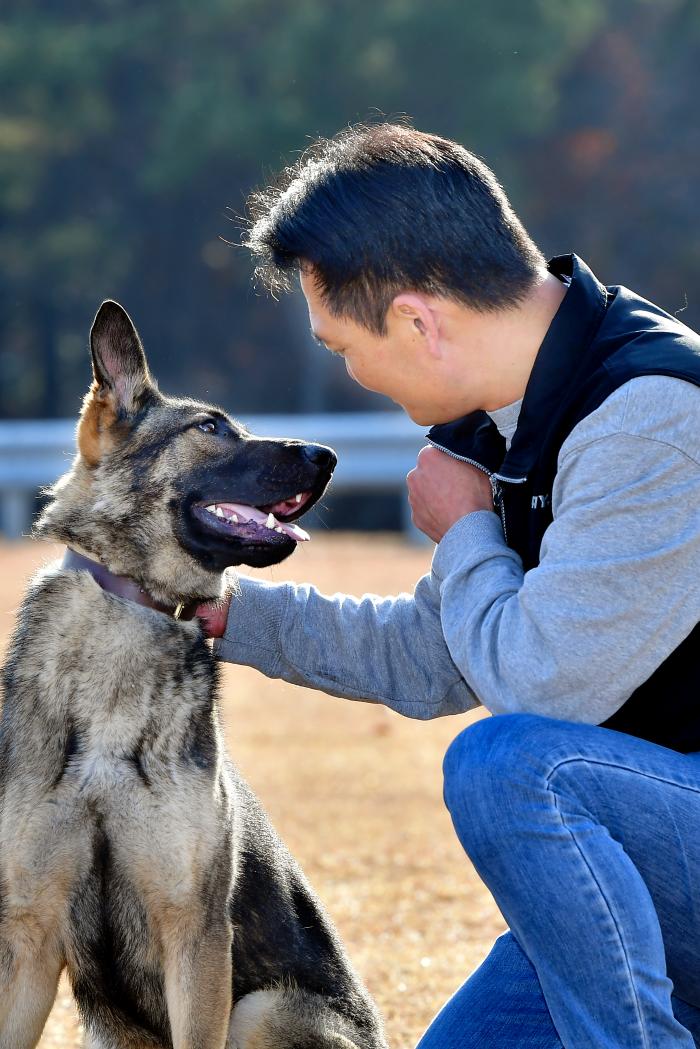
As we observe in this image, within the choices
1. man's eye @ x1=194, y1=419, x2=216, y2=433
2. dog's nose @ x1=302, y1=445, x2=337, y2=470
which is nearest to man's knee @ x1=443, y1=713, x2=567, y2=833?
dog's nose @ x1=302, y1=445, x2=337, y2=470

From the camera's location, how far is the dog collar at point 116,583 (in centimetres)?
308

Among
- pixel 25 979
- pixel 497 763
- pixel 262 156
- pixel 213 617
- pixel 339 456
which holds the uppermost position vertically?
pixel 262 156

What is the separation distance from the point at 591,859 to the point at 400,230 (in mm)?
1187

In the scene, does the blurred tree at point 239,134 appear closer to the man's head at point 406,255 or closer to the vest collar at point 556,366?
the man's head at point 406,255

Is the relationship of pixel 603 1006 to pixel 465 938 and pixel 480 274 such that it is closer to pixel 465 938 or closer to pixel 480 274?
pixel 480 274

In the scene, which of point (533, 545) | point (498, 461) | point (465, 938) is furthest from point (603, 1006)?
point (465, 938)

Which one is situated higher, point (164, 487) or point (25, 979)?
point (164, 487)

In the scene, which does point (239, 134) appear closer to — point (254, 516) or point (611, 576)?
point (254, 516)

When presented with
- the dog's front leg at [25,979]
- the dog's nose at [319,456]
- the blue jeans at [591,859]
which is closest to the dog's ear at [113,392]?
the dog's nose at [319,456]

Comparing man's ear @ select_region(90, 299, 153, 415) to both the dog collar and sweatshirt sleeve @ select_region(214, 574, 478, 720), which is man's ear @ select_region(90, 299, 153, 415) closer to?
the dog collar

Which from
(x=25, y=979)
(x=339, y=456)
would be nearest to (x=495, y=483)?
(x=25, y=979)

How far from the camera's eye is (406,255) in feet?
8.44

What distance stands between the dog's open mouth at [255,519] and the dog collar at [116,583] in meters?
0.21

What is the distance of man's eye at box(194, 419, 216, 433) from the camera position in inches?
130
